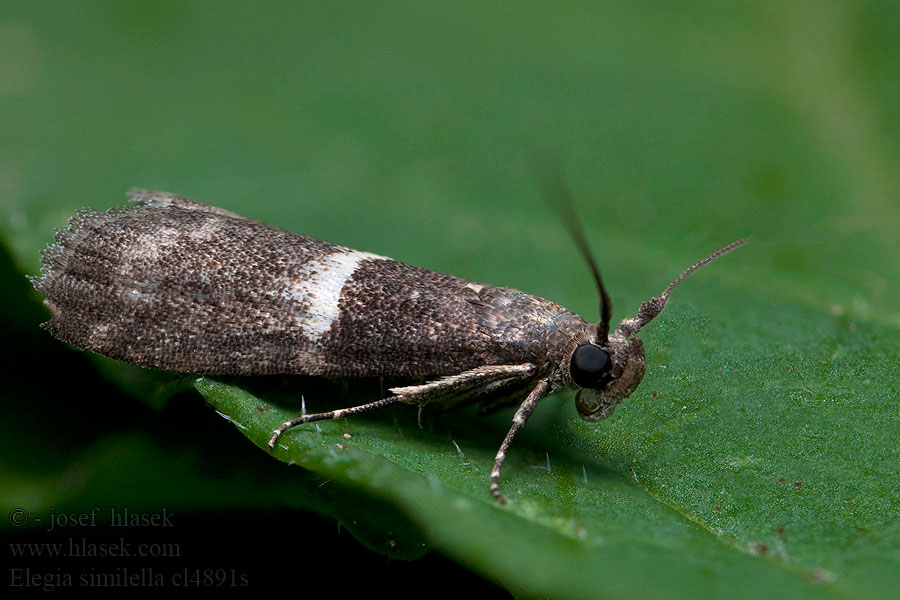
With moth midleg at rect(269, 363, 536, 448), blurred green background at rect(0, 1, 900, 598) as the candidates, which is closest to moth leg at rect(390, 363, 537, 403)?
moth midleg at rect(269, 363, 536, 448)

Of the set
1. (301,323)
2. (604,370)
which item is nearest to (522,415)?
(604,370)

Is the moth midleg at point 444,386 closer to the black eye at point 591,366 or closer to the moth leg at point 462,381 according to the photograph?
the moth leg at point 462,381

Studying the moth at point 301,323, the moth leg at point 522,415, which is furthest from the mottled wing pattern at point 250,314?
the moth leg at point 522,415

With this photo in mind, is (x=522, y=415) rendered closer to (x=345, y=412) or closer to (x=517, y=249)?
(x=345, y=412)

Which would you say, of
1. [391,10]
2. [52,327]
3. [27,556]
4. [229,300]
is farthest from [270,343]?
[391,10]

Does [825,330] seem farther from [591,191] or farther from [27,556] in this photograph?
[27,556]

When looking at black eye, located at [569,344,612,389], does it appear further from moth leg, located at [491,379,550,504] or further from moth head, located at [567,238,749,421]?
moth leg, located at [491,379,550,504]
